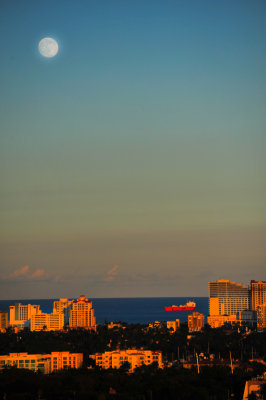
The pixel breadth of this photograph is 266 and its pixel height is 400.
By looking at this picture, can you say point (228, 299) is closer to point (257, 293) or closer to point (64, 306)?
point (257, 293)

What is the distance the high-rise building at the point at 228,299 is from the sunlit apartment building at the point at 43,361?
39.1 metres

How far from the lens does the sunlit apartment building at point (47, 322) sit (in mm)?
45531

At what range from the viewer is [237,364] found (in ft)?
75.6

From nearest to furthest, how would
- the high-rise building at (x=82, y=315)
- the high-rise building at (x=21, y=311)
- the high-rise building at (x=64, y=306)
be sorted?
1. the high-rise building at (x=82, y=315)
2. the high-rise building at (x=64, y=306)
3. the high-rise building at (x=21, y=311)

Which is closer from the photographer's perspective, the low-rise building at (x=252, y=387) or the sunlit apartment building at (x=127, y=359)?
the low-rise building at (x=252, y=387)

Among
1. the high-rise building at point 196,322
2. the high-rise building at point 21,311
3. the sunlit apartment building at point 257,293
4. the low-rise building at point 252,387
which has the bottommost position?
the low-rise building at point 252,387

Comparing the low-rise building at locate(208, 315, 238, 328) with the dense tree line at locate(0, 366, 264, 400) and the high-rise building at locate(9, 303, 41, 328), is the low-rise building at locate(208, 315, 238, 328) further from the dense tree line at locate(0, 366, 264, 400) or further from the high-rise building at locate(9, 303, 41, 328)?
the dense tree line at locate(0, 366, 264, 400)

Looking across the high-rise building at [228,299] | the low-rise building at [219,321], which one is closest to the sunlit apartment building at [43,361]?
the low-rise building at [219,321]

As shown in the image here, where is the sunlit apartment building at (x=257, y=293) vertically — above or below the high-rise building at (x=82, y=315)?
above

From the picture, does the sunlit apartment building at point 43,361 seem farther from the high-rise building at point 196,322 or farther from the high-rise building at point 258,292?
the high-rise building at point 258,292

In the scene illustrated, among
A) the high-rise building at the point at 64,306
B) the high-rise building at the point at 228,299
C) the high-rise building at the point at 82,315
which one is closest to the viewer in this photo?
the high-rise building at the point at 82,315

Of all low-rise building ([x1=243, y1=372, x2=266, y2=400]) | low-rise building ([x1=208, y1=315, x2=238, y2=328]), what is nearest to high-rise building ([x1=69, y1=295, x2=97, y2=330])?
low-rise building ([x1=208, y1=315, x2=238, y2=328])

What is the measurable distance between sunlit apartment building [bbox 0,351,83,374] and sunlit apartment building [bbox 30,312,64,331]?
22.6 m

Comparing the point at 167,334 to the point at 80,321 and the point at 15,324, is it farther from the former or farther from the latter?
the point at 15,324
